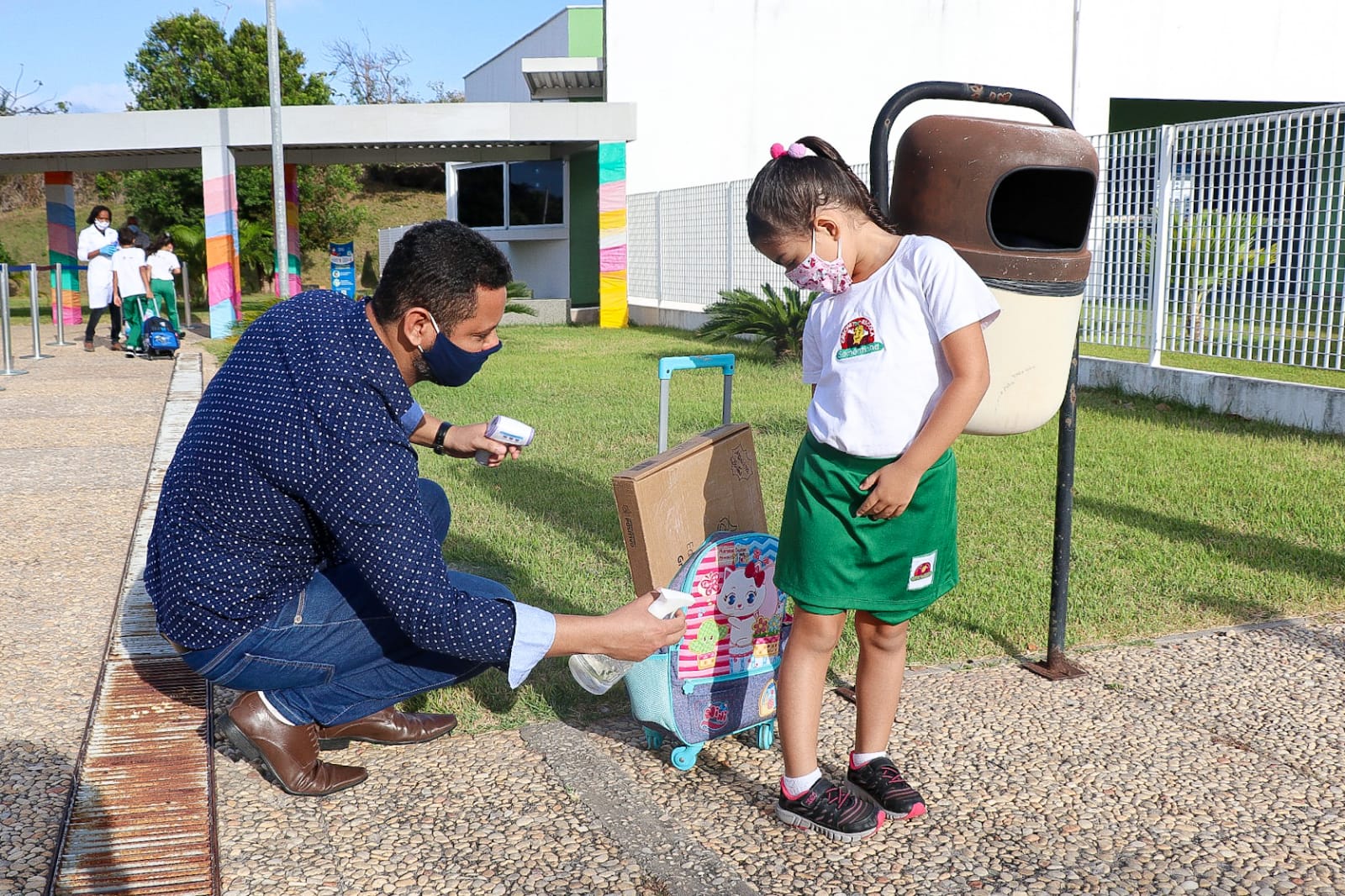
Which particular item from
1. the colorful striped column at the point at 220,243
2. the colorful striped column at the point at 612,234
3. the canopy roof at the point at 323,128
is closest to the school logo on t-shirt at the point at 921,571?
the canopy roof at the point at 323,128

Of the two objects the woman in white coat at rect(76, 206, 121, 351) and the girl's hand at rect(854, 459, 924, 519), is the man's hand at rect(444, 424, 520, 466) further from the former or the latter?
the woman in white coat at rect(76, 206, 121, 351)

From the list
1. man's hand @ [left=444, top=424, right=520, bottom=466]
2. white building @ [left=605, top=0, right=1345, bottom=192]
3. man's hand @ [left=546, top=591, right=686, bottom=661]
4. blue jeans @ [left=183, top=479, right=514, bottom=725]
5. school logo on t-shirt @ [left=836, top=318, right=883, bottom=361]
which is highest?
white building @ [left=605, top=0, right=1345, bottom=192]

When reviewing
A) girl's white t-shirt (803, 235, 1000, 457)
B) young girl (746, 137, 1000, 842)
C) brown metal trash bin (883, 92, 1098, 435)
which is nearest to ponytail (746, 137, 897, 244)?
young girl (746, 137, 1000, 842)

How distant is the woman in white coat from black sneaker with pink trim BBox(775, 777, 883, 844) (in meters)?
14.6

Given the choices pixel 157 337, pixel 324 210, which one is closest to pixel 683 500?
pixel 157 337

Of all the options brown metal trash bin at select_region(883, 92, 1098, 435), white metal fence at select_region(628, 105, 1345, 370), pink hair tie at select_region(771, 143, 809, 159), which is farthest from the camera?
white metal fence at select_region(628, 105, 1345, 370)

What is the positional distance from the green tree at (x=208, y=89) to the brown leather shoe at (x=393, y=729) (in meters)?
32.6

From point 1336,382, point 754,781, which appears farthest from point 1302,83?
point 754,781

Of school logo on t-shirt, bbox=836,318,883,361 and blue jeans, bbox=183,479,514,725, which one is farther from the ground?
school logo on t-shirt, bbox=836,318,883,361

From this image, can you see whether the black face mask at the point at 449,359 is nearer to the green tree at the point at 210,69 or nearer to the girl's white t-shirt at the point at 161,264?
the girl's white t-shirt at the point at 161,264

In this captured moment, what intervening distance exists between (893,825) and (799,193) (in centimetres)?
147

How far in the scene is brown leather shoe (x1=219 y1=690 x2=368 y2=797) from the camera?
2.78 m

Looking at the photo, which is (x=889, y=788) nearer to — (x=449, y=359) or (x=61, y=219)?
(x=449, y=359)

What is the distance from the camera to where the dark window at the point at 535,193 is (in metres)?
21.7
